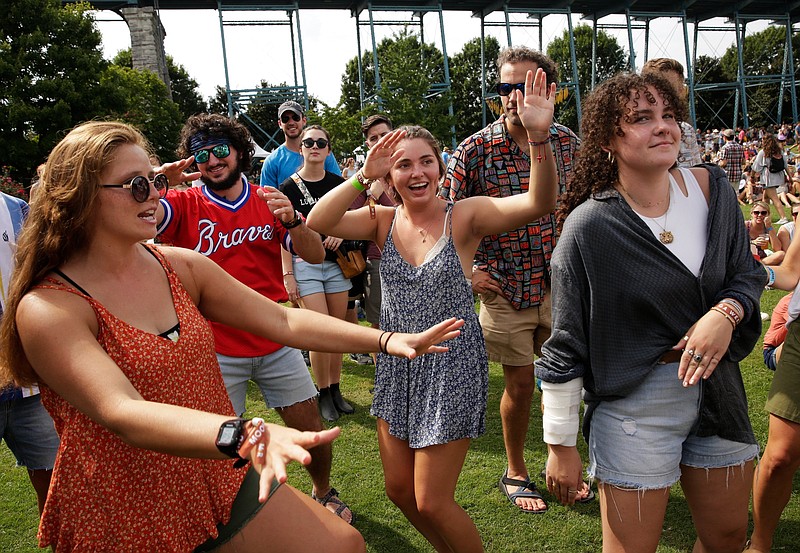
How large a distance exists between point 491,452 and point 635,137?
2.90 m

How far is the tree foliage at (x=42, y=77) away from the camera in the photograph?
2388 cm

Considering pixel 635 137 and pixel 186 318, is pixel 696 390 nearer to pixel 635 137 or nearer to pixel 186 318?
pixel 635 137

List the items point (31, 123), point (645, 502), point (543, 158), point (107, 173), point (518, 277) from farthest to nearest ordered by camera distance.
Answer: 1. point (31, 123)
2. point (518, 277)
3. point (543, 158)
4. point (645, 502)
5. point (107, 173)

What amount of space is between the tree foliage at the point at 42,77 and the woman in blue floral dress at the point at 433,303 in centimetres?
2486

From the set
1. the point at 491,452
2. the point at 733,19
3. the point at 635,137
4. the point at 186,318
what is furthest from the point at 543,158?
the point at 733,19

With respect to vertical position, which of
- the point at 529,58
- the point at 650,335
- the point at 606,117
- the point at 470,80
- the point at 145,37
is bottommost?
the point at 650,335

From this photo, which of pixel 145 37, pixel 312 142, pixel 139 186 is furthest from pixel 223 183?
pixel 145 37

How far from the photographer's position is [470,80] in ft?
170

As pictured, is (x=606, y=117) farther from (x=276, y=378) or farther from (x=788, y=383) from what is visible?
(x=276, y=378)

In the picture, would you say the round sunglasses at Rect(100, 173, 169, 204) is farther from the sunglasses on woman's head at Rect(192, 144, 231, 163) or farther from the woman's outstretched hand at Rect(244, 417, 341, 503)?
the sunglasses on woman's head at Rect(192, 144, 231, 163)

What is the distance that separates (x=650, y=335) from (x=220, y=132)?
2731 millimetres

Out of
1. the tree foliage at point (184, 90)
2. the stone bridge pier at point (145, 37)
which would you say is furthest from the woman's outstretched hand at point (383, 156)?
the tree foliage at point (184, 90)

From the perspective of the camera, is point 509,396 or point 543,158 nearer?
point 543,158

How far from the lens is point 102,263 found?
2.04 m
